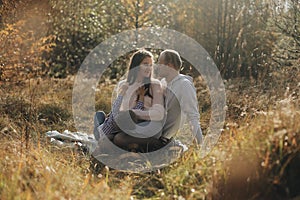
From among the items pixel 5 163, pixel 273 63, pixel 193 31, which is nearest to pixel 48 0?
pixel 193 31

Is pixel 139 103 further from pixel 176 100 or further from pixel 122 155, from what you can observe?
pixel 122 155

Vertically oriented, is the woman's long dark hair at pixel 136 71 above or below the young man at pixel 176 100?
above

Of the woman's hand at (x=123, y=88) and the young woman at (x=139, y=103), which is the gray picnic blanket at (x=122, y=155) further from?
the woman's hand at (x=123, y=88)

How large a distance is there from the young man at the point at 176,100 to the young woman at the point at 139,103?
187 mm

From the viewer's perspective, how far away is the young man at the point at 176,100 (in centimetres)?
492

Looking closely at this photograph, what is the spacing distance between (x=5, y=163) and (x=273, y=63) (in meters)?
6.53

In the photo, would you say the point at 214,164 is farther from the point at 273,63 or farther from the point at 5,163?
the point at 273,63

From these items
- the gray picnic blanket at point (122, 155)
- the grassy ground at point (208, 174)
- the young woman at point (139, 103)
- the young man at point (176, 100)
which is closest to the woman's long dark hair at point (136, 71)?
the young woman at point (139, 103)

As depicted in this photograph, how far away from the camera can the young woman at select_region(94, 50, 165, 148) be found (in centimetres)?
469

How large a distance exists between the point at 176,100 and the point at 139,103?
414 mm

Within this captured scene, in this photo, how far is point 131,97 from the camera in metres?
4.84

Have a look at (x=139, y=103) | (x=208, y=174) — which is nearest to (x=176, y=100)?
(x=139, y=103)

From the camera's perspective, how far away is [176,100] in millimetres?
4969

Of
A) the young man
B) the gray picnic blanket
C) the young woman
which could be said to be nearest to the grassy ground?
the gray picnic blanket
